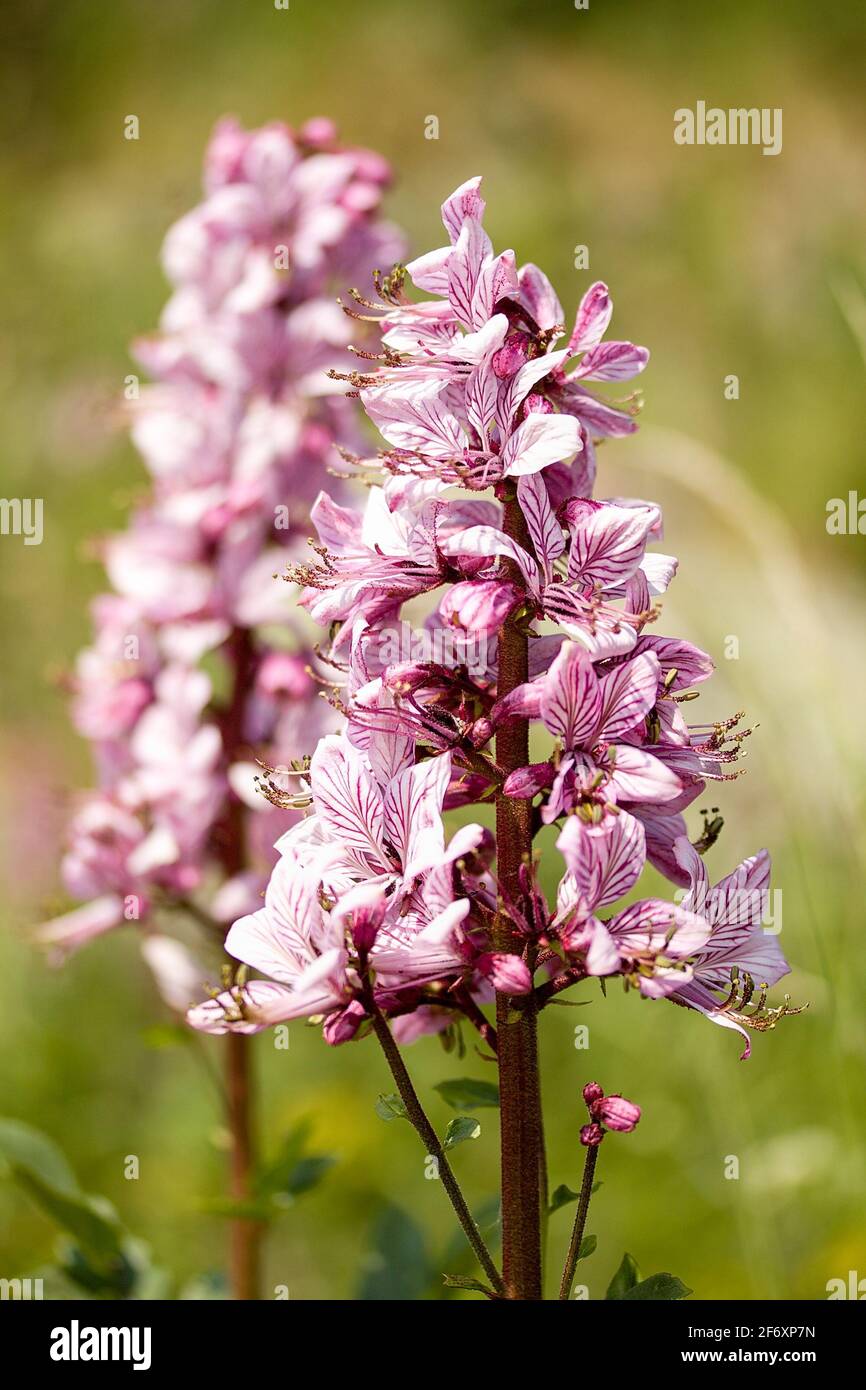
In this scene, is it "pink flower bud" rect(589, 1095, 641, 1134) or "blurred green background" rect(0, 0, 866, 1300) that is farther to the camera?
"blurred green background" rect(0, 0, 866, 1300)

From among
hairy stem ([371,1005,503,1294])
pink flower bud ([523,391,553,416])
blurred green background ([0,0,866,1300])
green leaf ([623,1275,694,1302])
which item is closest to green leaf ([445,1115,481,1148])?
hairy stem ([371,1005,503,1294])

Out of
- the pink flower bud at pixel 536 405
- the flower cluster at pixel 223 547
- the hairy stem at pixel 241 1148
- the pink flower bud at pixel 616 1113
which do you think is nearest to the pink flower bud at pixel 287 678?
the flower cluster at pixel 223 547

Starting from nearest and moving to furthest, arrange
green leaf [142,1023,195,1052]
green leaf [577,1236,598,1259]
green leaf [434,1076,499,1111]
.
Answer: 1. green leaf [577,1236,598,1259]
2. green leaf [434,1076,499,1111]
3. green leaf [142,1023,195,1052]

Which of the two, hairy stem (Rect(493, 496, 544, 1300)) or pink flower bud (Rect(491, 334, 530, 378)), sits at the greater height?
pink flower bud (Rect(491, 334, 530, 378))

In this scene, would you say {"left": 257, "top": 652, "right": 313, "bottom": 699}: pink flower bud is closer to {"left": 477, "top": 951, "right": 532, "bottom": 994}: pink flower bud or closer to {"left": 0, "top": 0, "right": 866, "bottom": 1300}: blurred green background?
{"left": 0, "top": 0, "right": 866, "bottom": 1300}: blurred green background

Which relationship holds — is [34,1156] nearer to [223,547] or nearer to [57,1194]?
[57,1194]

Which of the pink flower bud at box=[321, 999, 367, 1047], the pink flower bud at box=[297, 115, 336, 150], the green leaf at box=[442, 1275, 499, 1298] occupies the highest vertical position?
the pink flower bud at box=[297, 115, 336, 150]
